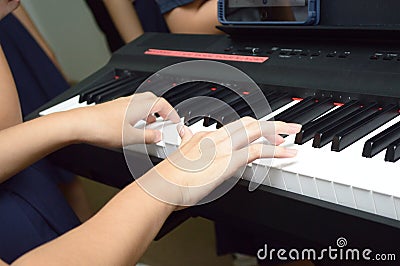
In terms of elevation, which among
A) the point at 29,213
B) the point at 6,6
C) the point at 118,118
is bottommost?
the point at 29,213

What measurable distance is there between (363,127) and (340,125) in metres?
0.03

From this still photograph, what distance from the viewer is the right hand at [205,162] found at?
606 mm

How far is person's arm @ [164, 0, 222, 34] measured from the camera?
125 centimetres

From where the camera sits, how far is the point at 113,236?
0.56 meters

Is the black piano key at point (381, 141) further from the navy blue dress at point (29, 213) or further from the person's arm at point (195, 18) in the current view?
the person's arm at point (195, 18)

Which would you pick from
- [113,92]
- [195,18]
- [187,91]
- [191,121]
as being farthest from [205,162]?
[195,18]

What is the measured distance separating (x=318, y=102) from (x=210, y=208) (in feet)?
0.74

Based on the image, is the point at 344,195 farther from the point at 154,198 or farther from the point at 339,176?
the point at 154,198

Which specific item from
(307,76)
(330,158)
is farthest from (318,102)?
(330,158)

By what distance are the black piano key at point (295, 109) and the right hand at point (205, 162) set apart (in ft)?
0.39

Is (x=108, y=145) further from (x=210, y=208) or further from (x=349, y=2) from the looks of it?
(x=349, y=2)

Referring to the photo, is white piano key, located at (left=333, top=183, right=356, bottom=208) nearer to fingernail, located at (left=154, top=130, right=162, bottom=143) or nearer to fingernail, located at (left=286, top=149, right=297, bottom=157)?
fingernail, located at (left=286, top=149, right=297, bottom=157)

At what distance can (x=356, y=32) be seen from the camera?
824 mm

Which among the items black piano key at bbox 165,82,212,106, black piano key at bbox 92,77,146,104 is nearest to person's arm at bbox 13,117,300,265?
black piano key at bbox 165,82,212,106
